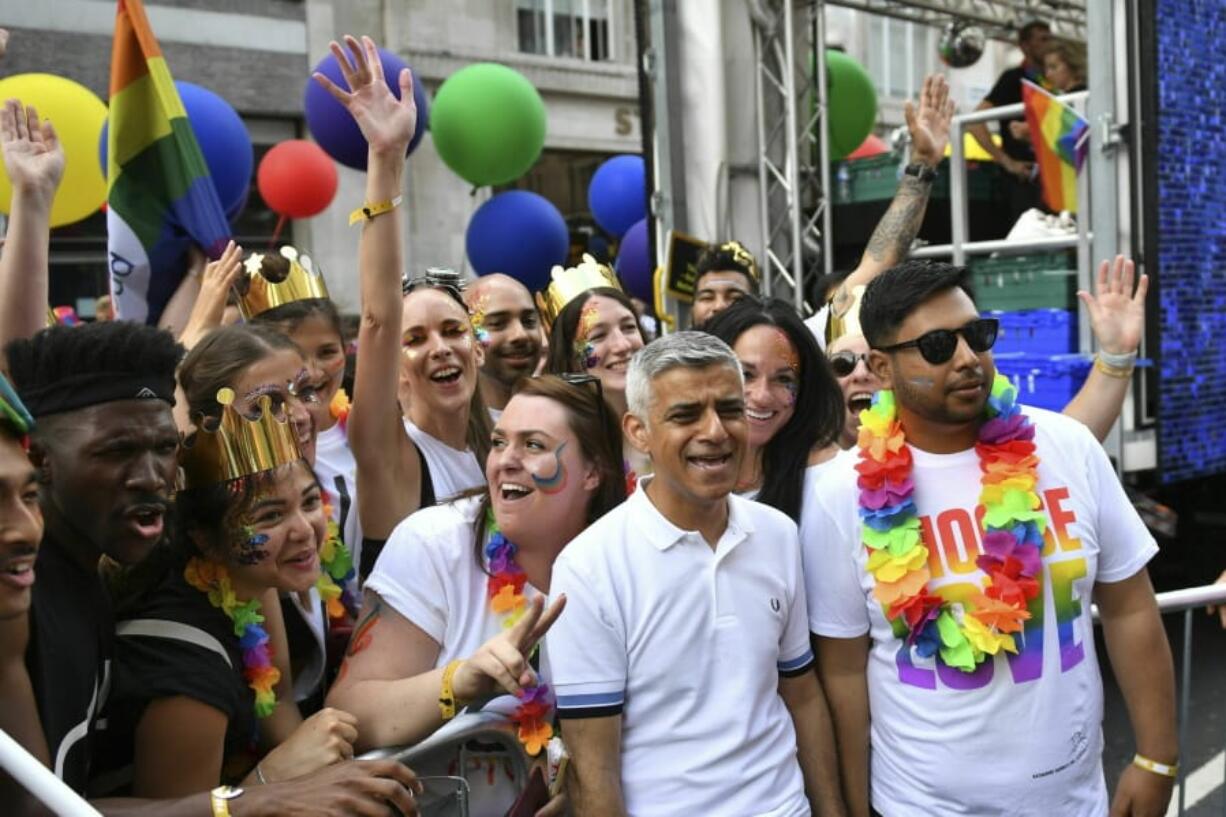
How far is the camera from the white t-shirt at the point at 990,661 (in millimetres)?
2162

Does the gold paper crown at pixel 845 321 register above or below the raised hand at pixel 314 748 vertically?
above

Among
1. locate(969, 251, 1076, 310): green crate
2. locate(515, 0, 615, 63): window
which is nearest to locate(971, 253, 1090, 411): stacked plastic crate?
locate(969, 251, 1076, 310): green crate

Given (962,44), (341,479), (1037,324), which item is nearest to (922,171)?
(1037,324)

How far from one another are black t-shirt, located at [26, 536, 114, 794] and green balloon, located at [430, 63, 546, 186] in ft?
23.6

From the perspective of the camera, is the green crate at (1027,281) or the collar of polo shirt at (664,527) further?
the green crate at (1027,281)

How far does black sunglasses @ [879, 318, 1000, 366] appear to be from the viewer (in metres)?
2.27

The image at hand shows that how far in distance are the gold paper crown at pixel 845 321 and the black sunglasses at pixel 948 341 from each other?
3.45ft

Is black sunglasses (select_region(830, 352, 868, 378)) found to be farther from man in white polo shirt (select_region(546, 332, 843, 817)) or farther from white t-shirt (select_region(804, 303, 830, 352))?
man in white polo shirt (select_region(546, 332, 843, 817))

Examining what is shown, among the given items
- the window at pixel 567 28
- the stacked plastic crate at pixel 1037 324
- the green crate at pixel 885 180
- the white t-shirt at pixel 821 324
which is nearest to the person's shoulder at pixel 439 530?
the white t-shirt at pixel 821 324

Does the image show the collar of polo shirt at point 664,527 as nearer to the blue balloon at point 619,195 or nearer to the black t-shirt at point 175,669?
the black t-shirt at point 175,669

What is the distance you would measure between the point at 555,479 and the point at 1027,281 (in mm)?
4093

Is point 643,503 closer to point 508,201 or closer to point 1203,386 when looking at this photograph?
point 1203,386

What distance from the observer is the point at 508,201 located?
9.09 m

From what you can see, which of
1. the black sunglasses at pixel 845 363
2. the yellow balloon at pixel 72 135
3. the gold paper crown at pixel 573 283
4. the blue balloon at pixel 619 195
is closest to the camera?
the black sunglasses at pixel 845 363
